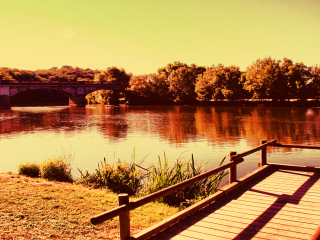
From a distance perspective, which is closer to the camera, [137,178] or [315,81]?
[137,178]

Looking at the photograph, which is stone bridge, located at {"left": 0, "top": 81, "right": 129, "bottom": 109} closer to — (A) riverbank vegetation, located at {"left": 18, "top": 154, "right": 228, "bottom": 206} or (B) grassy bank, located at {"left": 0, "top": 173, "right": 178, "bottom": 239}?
(A) riverbank vegetation, located at {"left": 18, "top": 154, "right": 228, "bottom": 206}

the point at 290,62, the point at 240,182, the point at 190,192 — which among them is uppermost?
the point at 290,62

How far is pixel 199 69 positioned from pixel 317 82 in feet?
152

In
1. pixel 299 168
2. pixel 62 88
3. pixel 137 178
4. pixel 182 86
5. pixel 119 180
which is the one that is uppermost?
pixel 62 88

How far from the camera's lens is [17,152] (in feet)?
69.8

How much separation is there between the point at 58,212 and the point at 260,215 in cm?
508

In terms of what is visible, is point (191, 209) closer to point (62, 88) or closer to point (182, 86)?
point (182, 86)

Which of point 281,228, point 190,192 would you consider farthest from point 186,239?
point 190,192

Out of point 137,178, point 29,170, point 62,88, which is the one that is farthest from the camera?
point 62,88

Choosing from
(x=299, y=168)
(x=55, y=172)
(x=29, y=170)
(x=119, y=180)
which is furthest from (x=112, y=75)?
(x=299, y=168)

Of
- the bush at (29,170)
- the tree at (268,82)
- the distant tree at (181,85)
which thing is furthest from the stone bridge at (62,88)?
the bush at (29,170)

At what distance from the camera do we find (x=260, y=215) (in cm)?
626

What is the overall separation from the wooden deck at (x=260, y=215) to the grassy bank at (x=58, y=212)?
195 cm

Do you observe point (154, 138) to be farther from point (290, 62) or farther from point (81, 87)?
point (81, 87)
